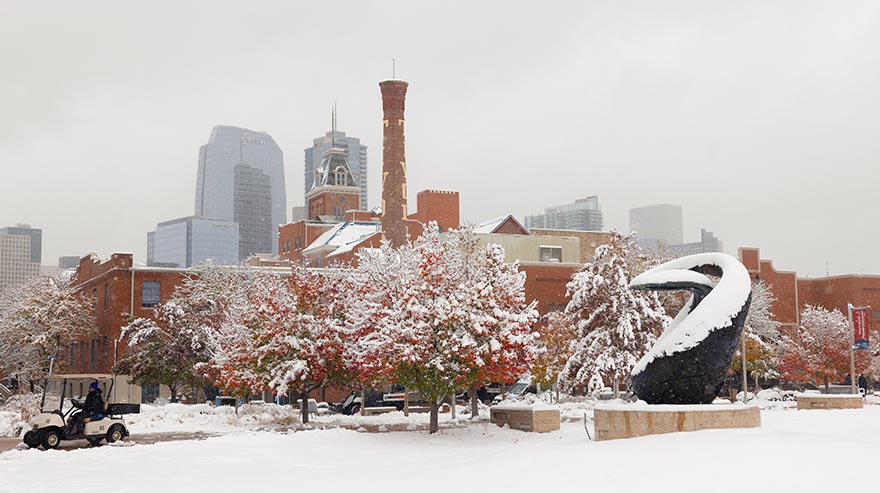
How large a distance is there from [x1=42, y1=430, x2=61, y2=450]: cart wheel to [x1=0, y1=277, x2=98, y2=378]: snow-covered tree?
30190mm

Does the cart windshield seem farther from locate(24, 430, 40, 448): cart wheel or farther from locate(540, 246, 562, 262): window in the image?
locate(540, 246, 562, 262): window

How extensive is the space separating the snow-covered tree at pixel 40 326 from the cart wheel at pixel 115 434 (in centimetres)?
2965

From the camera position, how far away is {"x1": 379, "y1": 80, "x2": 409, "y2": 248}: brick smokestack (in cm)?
7781

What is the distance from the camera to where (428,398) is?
2966 centimetres

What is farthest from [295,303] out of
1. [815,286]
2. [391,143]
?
[815,286]

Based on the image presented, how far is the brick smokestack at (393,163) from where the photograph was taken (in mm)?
77812

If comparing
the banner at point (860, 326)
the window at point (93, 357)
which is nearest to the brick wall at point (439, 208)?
the window at point (93, 357)

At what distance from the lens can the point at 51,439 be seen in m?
25.5

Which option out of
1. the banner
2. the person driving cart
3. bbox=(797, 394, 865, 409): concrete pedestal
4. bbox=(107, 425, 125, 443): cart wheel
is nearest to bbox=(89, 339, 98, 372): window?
the person driving cart

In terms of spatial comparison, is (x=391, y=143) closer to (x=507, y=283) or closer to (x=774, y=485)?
(x=507, y=283)

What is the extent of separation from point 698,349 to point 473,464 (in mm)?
6474

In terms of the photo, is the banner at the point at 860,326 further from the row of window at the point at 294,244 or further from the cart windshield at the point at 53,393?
the row of window at the point at 294,244

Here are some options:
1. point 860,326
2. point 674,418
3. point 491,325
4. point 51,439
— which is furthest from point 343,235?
point 674,418

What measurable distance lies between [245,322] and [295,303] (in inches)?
115
